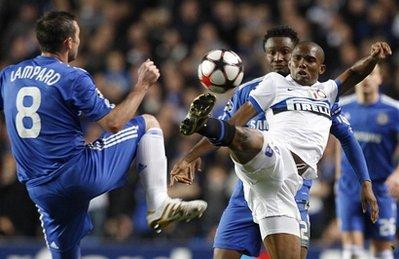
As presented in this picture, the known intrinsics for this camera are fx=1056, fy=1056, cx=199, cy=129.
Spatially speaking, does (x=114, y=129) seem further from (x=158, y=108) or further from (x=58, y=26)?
(x=158, y=108)

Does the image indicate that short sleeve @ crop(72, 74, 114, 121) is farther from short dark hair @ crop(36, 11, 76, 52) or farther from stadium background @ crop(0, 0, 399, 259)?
stadium background @ crop(0, 0, 399, 259)

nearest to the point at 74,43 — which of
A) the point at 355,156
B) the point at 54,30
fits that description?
the point at 54,30

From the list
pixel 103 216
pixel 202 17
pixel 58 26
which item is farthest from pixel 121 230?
pixel 58 26

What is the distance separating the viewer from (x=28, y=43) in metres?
15.7

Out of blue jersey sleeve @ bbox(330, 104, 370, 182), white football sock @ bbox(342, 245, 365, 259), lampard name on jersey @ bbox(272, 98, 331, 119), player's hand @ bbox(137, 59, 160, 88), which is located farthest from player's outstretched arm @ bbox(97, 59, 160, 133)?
white football sock @ bbox(342, 245, 365, 259)

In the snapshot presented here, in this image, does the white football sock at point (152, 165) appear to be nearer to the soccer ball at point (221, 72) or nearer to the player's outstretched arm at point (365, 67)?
the soccer ball at point (221, 72)

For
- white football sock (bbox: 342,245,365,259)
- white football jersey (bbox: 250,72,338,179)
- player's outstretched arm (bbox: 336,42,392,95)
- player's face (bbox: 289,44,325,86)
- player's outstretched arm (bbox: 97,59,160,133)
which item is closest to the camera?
player's outstretched arm (bbox: 97,59,160,133)

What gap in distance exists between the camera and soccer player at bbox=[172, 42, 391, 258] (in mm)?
6906

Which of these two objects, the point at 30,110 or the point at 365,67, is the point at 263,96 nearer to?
the point at 365,67

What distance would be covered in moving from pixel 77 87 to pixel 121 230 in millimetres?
5940

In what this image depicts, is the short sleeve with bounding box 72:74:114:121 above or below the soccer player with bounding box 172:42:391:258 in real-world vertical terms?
above

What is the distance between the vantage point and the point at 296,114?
7422mm

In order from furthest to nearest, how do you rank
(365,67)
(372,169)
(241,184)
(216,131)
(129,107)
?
1. (372,169)
2. (241,184)
3. (365,67)
4. (129,107)
5. (216,131)

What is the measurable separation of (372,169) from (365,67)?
2.47m
